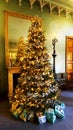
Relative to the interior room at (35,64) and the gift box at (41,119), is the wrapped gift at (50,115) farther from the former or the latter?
the gift box at (41,119)

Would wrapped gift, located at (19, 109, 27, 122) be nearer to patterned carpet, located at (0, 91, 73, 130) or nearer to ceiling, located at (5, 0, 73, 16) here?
patterned carpet, located at (0, 91, 73, 130)

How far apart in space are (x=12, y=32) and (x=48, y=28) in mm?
1716

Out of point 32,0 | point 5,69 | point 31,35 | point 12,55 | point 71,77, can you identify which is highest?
point 32,0

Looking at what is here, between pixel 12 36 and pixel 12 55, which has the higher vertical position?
pixel 12 36

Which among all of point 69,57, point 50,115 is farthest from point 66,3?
point 50,115

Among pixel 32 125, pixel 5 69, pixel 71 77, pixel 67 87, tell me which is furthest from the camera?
pixel 71 77

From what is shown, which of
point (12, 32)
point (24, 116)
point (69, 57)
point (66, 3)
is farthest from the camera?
point (69, 57)

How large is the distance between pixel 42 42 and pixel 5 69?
2126 millimetres

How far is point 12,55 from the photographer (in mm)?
5688

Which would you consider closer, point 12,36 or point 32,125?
point 32,125

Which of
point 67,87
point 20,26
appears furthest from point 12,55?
point 67,87

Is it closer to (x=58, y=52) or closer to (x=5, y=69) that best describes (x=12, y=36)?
(x=5, y=69)

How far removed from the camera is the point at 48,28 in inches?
267

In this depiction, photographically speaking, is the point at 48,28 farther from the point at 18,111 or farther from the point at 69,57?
the point at 18,111
